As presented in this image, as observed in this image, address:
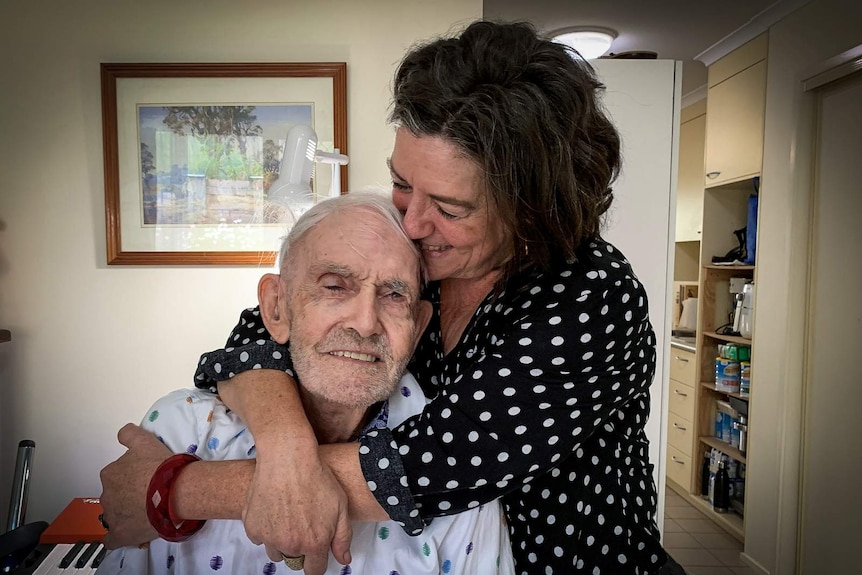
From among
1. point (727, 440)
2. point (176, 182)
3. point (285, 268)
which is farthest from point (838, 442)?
point (176, 182)

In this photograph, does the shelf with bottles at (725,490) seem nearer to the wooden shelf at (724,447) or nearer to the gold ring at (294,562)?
the wooden shelf at (724,447)

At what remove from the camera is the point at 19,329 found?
2289mm

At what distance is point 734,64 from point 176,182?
325 cm

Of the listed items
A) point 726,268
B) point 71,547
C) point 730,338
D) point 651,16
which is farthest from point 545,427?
point 726,268

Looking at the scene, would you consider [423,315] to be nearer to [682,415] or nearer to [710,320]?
[710,320]

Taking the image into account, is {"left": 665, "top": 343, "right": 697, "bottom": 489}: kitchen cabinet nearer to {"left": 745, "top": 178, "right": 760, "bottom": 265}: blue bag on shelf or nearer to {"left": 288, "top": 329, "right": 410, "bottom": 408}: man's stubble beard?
{"left": 745, "top": 178, "right": 760, "bottom": 265}: blue bag on shelf

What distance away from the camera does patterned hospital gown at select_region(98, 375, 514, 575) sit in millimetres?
940

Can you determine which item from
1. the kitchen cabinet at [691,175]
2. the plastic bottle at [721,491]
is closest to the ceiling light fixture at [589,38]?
the kitchen cabinet at [691,175]

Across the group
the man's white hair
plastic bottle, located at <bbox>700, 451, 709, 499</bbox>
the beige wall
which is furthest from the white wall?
the man's white hair

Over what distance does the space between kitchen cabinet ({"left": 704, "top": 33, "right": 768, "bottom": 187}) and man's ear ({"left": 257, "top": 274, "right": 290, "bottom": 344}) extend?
3223 millimetres

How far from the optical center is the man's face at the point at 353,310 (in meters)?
0.94

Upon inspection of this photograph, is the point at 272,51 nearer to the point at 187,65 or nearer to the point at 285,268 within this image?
the point at 187,65

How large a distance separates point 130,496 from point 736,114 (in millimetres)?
3828

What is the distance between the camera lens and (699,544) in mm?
3697
